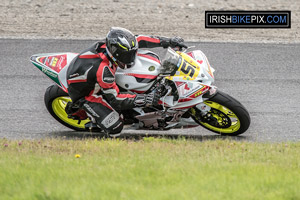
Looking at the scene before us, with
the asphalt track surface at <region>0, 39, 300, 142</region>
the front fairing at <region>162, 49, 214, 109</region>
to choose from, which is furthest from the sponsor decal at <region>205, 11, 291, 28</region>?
the front fairing at <region>162, 49, 214, 109</region>

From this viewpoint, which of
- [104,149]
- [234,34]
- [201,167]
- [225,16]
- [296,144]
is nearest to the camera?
[201,167]

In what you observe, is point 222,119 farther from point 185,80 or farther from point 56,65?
point 56,65

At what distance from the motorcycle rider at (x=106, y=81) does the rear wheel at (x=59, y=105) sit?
48 cm

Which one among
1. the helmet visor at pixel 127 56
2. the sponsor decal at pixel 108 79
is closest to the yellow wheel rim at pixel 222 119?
the helmet visor at pixel 127 56

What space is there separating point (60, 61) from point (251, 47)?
19.5 feet

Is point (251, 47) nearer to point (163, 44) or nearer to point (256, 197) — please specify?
point (163, 44)

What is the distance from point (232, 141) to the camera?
299 inches

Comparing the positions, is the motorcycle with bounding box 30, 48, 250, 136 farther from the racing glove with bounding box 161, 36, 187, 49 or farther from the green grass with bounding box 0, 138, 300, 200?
the green grass with bounding box 0, 138, 300, 200

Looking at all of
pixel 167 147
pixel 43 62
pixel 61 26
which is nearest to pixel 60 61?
pixel 43 62

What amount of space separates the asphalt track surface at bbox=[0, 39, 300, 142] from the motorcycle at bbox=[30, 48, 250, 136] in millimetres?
358

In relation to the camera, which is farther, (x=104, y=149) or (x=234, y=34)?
(x=234, y=34)

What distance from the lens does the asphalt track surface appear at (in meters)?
8.37

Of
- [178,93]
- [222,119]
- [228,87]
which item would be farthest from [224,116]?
[228,87]

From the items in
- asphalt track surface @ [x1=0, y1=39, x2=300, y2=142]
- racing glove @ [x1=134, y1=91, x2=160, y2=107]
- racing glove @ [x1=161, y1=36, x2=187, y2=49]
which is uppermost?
racing glove @ [x1=161, y1=36, x2=187, y2=49]
